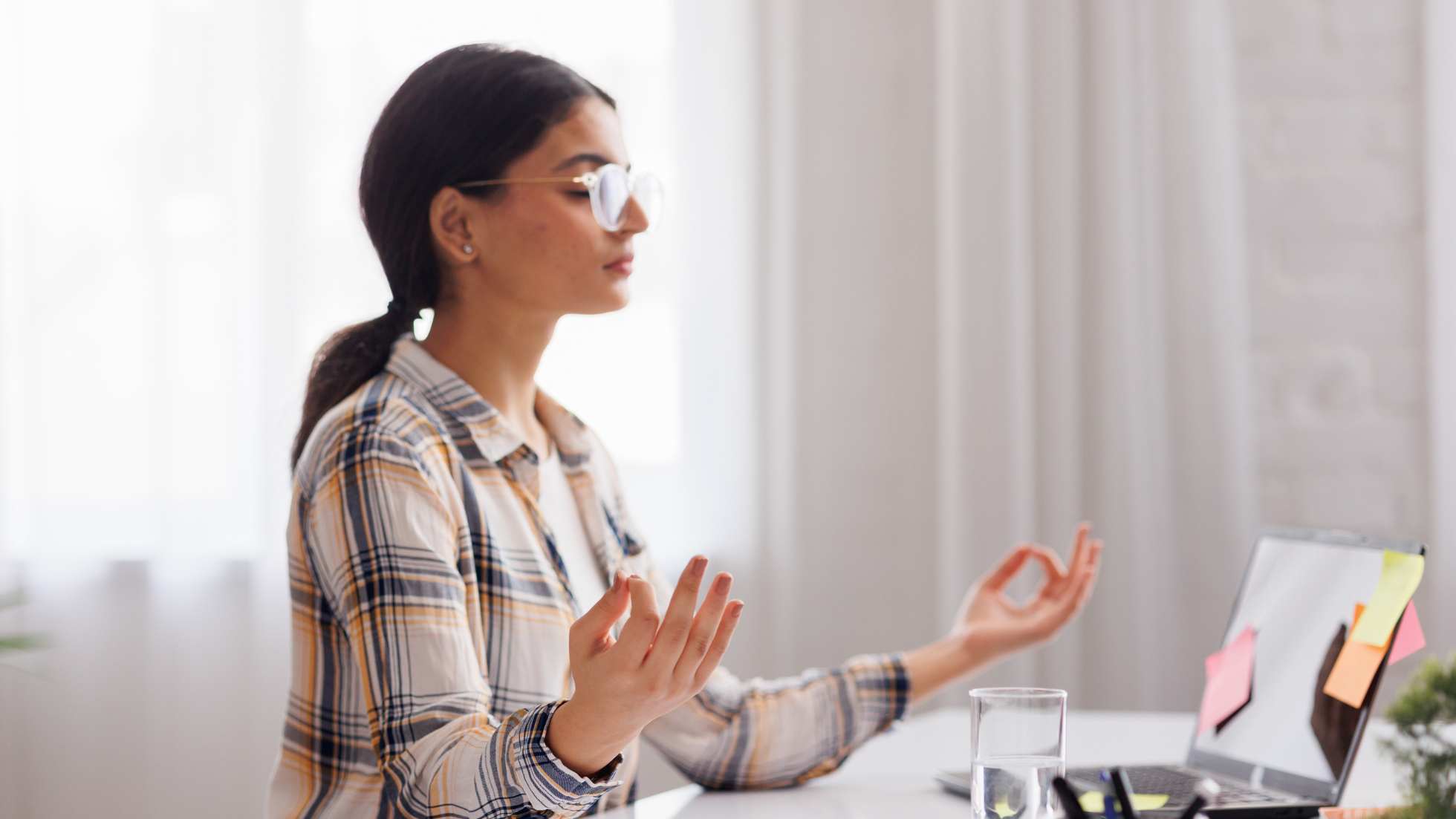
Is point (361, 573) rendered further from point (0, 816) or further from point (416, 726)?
point (0, 816)

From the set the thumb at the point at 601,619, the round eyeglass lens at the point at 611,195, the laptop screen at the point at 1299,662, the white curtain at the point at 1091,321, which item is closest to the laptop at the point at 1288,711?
the laptop screen at the point at 1299,662

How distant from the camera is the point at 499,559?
1.04 meters

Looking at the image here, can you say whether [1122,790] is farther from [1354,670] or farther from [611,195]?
[611,195]

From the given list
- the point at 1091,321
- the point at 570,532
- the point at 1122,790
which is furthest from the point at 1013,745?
the point at 1091,321

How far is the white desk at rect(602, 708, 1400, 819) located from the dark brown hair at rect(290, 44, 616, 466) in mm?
439

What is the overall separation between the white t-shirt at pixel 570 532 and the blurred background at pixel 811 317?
0.91 m

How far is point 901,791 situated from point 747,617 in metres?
1.03

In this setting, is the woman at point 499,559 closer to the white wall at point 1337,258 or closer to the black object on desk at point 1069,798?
the black object on desk at point 1069,798

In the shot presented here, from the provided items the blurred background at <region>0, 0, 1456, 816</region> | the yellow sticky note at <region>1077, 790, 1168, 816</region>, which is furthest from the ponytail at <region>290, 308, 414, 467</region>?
the blurred background at <region>0, 0, 1456, 816</region>

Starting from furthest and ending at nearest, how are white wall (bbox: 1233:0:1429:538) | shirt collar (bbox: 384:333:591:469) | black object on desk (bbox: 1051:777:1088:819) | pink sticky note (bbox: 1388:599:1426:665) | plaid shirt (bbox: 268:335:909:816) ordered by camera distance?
1. white wall (bbox: 1233:0:1429:538)
2. shirt collar (bbox: 384:333:591:469)
3. pink sticky note (bbox: 1388:599:1426:665)
4. plaid shirt (bbox: 268:335:909:816)
5. black object on desk (bbox: 1051:777:1088:819)

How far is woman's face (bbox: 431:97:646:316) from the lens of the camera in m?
1.17

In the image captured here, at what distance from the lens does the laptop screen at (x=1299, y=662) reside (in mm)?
1042

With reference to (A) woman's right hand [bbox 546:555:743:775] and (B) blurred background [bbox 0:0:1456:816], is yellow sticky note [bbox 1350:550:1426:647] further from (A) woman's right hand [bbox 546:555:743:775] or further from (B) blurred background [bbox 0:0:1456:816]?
(B) blurred background [bbox 0:0:1456:816]

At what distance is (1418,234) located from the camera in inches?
80.7
